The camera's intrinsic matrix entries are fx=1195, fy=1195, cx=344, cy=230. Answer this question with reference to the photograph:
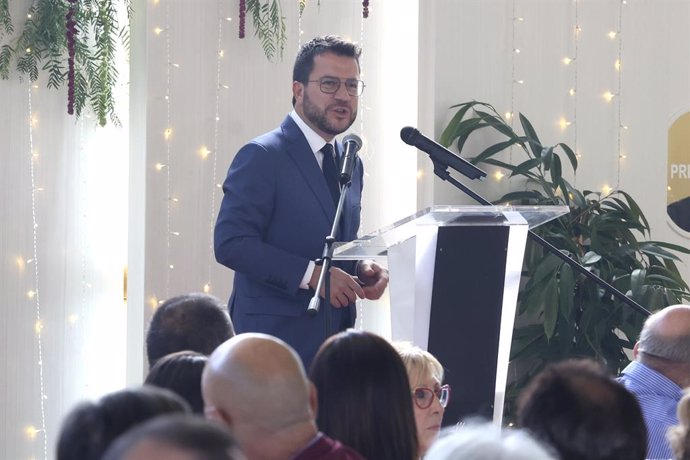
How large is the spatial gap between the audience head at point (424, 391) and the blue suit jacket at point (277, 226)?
2.32 ft

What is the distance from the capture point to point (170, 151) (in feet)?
17.1

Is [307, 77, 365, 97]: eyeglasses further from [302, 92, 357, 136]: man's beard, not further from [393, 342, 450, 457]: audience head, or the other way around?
[393, 342, 450, 457]: audience head

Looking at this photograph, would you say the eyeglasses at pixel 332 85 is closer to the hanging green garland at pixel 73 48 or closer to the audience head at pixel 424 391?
the audience head at pixel 424 391

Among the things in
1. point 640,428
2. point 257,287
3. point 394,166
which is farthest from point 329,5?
point 640,428

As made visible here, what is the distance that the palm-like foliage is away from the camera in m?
5.48

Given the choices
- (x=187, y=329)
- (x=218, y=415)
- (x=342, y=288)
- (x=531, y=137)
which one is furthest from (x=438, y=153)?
(x=531, y=137)

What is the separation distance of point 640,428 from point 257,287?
1979 mm

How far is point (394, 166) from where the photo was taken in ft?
19.0

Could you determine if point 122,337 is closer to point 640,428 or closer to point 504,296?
point 504,296

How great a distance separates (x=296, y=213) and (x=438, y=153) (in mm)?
580

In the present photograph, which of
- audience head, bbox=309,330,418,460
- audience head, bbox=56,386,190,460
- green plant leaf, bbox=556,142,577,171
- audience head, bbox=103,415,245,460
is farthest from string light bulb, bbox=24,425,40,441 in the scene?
audience head, bbox=103,415,245,460

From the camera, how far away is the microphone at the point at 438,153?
3.42m

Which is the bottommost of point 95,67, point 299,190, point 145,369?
point 145,369

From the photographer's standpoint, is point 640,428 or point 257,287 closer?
point 640,428
